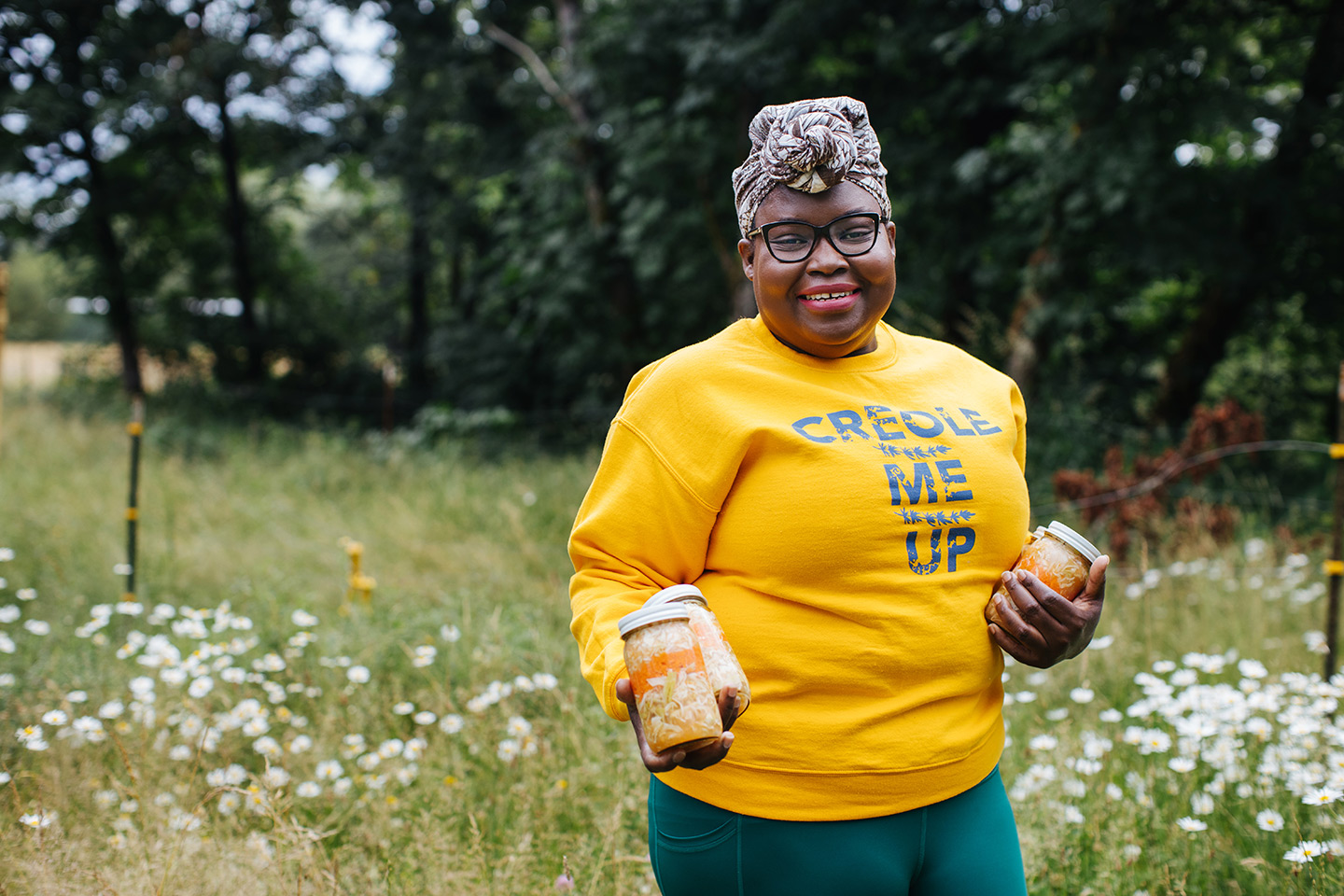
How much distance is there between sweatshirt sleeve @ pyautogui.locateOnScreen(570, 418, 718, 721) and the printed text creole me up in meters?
0.22

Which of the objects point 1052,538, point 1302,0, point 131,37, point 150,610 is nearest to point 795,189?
point 1052,538

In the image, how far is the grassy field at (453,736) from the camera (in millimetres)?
2334

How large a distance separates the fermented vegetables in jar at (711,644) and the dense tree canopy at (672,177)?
588 centimetres

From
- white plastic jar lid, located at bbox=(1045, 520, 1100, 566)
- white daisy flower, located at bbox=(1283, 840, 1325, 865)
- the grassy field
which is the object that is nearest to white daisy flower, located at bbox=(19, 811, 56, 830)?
the grassy field

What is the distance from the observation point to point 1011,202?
782 centimetres

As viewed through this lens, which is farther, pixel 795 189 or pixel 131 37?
pixel 131 37

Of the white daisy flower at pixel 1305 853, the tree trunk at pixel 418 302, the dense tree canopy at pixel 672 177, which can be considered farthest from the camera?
the tree trunk at pixel 418 302

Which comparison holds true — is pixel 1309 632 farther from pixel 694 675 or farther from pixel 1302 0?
pixel 1302 0

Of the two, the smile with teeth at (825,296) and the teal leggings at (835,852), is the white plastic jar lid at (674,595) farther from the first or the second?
the smile with teeth at (825,296)

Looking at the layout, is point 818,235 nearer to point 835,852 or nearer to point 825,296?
point 825,296

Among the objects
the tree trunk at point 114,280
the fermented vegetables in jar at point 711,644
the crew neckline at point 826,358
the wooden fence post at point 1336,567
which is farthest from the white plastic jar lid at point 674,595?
the tree trunk at point 114,280

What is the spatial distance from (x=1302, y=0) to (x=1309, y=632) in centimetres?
578

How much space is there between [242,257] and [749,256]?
1497 centimetres

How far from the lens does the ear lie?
156 cm
